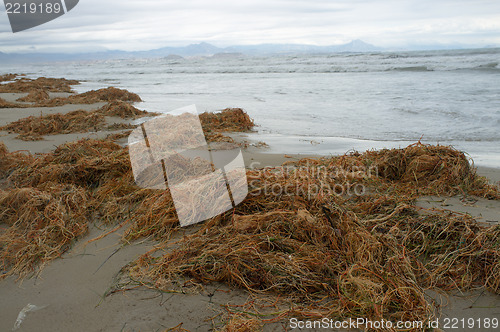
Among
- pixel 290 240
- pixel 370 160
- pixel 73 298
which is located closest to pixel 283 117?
pixel 370 160

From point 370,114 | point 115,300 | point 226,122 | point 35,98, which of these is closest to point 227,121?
point 226,122

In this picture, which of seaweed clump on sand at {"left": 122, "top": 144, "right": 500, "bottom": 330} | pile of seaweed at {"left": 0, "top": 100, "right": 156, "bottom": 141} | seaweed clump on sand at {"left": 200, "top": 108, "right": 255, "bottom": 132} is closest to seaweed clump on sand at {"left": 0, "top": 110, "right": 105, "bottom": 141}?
pile of seaweed at {"left": 0, "top": 100, "right": 156, "bottom": 141}

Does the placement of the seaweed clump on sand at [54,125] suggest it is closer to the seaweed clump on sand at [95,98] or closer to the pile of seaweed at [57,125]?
the pile of seaweed at [57,125]

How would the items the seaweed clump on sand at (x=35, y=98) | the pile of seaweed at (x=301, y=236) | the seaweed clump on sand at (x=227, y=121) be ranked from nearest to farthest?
1. the pile of seaweed at (x=301, y=236)
2. the seaweed clump on sand at (x=227, y=121)
3. the seaweed clump on sand at (x=35, y=98)

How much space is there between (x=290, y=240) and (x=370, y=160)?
2.04 meters

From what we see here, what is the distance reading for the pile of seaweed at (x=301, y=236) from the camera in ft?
6.52

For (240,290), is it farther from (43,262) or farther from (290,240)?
(43,262)

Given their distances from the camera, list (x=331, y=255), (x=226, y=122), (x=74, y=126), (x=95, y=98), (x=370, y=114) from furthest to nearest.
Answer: (x=95, y=98) → (x=370, y=114) → (x=226, y=122) → (x=74, y=126) → (x=331, y=255)

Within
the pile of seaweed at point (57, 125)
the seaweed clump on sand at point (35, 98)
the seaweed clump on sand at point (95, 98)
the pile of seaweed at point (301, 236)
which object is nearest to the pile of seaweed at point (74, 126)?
the pile of seaweed at point (57, 125)

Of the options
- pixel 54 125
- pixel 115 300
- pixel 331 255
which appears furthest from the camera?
pixel 54 125

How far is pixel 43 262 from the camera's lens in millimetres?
2432

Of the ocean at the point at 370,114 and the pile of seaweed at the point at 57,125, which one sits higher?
the pile of seaweed at the point at 57,125

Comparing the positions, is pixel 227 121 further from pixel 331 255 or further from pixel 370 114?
pixel 331 255

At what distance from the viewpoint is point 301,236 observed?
241cm
